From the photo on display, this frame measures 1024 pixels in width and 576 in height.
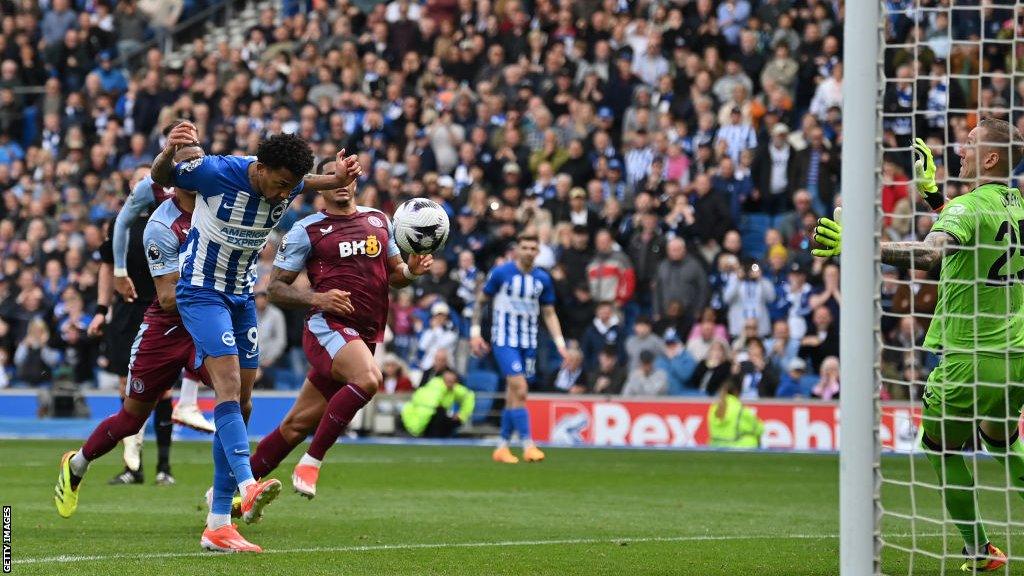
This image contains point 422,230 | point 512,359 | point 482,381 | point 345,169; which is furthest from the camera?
point 482,381

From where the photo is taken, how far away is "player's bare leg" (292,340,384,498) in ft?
31.4

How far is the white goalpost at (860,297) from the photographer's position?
6254 millimetres

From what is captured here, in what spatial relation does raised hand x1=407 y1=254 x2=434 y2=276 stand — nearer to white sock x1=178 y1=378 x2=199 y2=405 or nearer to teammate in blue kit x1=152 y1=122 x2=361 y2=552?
teammate in blue kit x1=152 y1=122 x2=361 y2=552

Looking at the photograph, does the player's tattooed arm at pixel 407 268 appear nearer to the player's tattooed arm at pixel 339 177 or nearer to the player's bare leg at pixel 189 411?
the player's tattooed arm at pixel 339 177

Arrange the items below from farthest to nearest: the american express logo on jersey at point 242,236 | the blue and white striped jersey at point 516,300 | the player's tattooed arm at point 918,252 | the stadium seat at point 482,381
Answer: the stadium seat at point 482,381, the blue and white striped jersey at point 516,300, the american express logo on jersey at point 242,236, the player's tattooed arm at point 918,252

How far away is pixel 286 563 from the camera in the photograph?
8.18 metres

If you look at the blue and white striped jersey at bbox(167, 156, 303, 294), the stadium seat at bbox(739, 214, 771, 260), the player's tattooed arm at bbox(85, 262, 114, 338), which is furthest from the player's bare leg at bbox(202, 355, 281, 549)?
the stadium seat at bbox(739, 214, 771, 260)

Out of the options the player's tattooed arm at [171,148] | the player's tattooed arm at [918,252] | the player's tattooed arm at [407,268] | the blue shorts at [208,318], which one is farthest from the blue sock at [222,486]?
the player's tattooed arm at [918,252]

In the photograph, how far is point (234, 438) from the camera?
8.91m

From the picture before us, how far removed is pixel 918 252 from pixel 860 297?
0.86 m

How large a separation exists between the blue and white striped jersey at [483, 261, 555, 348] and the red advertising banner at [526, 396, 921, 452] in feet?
9.51

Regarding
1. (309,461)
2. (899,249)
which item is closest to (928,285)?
(309,461)

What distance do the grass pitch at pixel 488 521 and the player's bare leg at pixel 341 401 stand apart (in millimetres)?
397

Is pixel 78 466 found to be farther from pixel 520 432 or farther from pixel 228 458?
pixel 520 432
